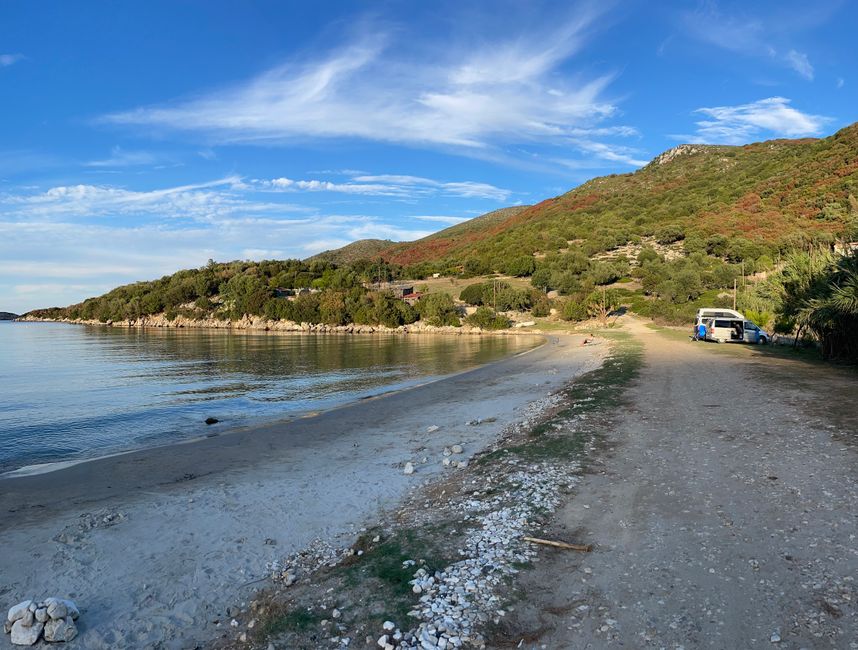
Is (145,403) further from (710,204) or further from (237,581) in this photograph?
(710,204)

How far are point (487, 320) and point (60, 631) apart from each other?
240 ft

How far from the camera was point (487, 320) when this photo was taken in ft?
252

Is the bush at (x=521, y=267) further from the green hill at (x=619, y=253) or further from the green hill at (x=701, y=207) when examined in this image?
the green hill at (x=701, y=207)

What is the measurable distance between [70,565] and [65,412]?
15.6 m

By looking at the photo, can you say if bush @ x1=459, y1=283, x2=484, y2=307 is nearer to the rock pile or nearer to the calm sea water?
the calm sea water

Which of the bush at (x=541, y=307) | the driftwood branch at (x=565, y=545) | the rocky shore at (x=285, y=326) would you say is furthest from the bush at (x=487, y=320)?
the driftwood branch at (x=565, y=545)

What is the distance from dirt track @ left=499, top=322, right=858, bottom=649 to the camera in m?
4.31

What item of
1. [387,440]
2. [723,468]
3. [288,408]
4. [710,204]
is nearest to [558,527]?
[723,468]

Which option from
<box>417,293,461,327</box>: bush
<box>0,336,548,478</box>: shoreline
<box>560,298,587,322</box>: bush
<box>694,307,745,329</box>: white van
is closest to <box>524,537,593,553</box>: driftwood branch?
<box>0,336,548,478</box>: shoreline

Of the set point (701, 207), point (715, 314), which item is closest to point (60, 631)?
point (715, 314)

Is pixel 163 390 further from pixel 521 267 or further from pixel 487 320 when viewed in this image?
pixel 521 267

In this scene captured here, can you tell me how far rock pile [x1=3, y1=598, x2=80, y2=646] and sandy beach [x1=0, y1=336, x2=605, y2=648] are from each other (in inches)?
7.4

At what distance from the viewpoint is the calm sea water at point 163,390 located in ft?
50.7

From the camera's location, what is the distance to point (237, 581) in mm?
5934
